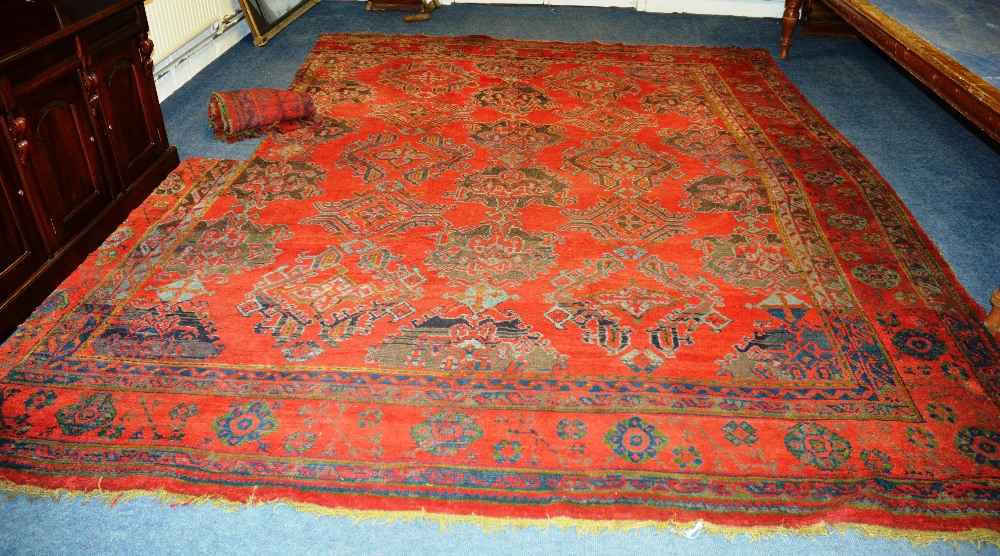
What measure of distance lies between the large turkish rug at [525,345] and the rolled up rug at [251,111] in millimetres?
159

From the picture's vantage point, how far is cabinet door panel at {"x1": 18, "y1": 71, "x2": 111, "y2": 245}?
2.71 metres

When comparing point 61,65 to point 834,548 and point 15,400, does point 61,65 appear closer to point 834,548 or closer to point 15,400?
point 15,400

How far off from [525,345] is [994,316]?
1.85 metres

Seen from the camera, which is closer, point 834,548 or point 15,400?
point 834,548

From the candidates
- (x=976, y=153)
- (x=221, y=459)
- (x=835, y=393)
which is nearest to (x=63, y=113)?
(x=221, y=459)

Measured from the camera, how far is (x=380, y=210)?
354 cm

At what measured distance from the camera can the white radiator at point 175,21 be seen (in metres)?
4.58

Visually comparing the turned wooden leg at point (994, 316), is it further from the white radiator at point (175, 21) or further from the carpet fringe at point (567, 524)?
the white radiator at point (175, 21)

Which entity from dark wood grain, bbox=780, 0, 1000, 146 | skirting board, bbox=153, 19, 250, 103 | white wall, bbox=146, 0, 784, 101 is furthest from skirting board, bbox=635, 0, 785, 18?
skirting board, bbox=153, 19, 250, 103

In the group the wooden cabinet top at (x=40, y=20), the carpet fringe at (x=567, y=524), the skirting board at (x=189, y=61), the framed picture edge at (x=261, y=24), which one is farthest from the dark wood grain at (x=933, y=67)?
the framed picture edge at (x=261, y=24)

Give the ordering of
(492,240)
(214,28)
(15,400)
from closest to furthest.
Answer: (15,400)
(492,240)
(214,28)

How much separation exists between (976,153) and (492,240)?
3.09 meters

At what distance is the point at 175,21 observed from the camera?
4.81 metres

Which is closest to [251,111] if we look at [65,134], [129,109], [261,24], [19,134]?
[129,109]
